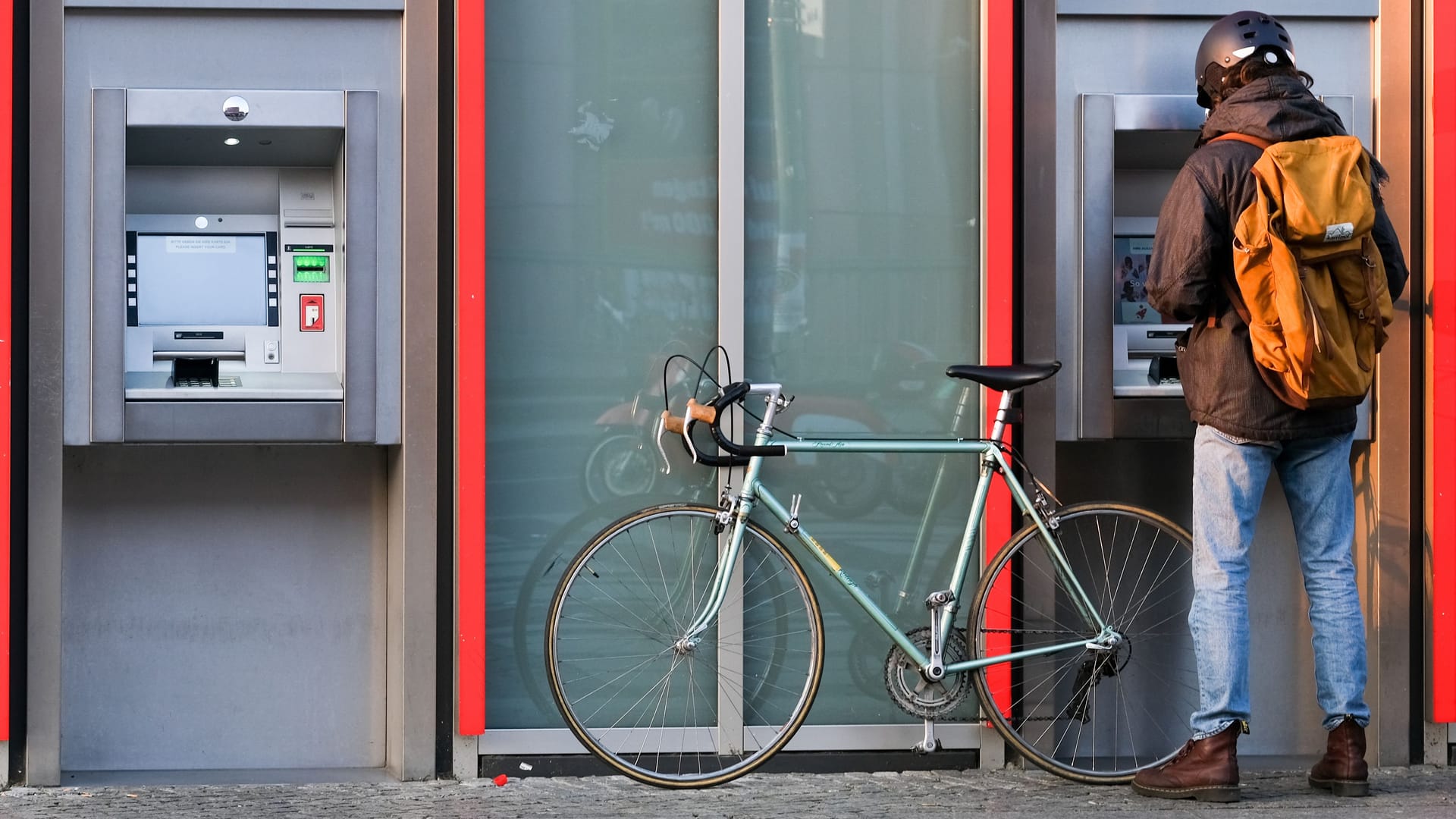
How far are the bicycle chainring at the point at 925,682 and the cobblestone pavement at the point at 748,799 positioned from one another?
0.74 ft

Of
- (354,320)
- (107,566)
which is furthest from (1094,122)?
(107,566)

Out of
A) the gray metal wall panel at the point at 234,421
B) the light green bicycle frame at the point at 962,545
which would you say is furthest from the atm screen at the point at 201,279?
the light green bicycle frame at the point at 962,545

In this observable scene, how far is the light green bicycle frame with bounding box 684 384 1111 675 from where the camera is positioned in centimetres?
383

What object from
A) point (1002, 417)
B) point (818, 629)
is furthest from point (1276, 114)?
point (818, 629)

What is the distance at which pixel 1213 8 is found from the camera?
13.8 ft

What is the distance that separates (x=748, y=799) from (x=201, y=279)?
200cm

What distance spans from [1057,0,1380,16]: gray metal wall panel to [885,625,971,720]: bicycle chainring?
5.81 ft

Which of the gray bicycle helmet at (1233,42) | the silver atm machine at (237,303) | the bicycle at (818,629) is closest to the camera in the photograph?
the gray bicycle helmet at (1233,42)

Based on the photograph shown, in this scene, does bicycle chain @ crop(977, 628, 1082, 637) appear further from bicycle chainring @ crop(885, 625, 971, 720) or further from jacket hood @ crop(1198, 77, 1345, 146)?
jacket hood @ crop(1198, 77, 1345, 146)

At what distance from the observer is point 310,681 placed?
167 inches

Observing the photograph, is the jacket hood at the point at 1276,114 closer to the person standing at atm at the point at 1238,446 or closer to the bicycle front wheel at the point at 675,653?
the person standing at atm at the point at 1238,446

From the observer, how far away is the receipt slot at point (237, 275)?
12.6ft

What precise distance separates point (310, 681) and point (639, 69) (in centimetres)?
197

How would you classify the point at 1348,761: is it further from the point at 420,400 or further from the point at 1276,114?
the point at 420,400
